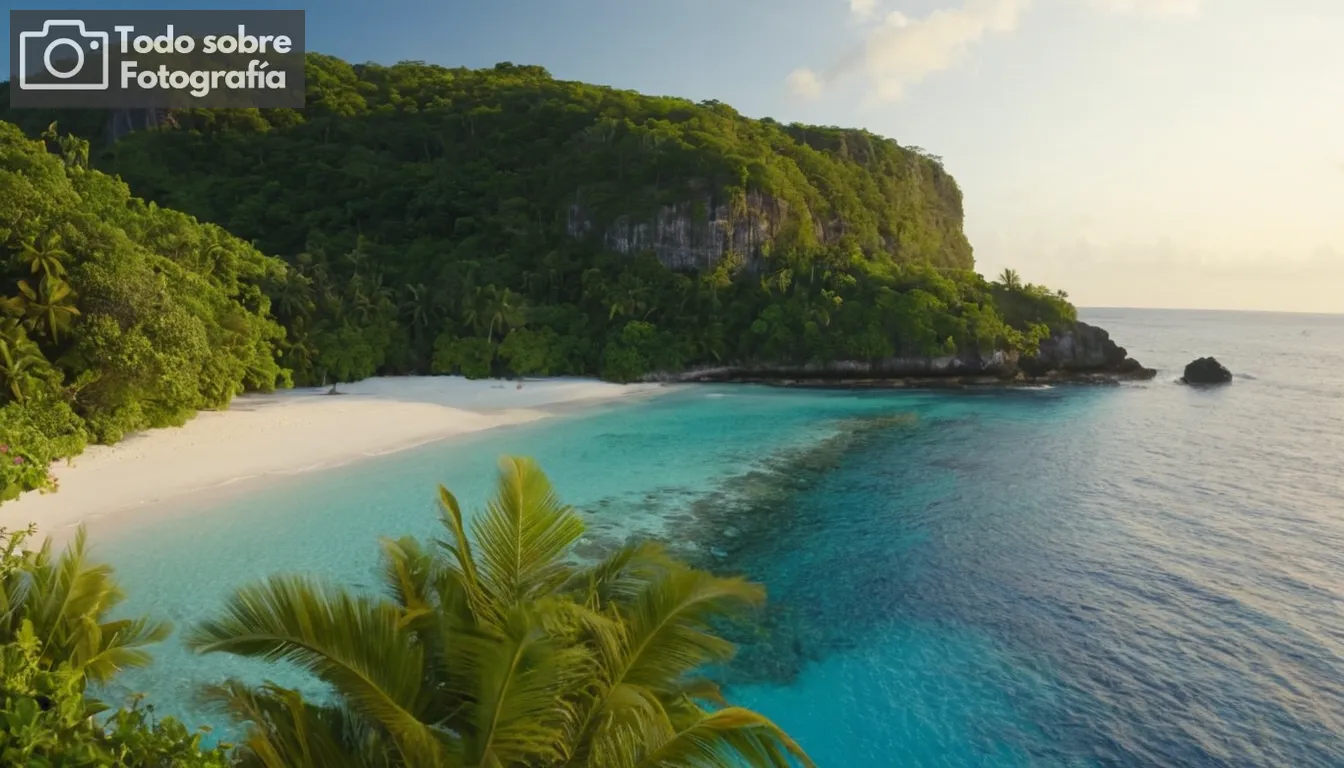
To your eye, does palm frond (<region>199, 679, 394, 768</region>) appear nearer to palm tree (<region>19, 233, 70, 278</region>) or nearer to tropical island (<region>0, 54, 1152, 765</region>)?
tropical island (<region>0, 54, 1152, 765</region>)

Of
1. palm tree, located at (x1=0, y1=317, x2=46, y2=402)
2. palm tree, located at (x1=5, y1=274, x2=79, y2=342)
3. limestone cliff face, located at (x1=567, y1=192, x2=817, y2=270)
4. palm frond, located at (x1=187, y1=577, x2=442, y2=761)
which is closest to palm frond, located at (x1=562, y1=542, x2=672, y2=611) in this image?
palm frond, located at (x1=187, y1=577, x2=442, y2=761)

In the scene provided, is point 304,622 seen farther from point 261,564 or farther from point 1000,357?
point 1000,357

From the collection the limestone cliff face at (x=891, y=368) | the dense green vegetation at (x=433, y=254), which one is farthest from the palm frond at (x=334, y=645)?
the limestone cliff face at (x=891, y=368)

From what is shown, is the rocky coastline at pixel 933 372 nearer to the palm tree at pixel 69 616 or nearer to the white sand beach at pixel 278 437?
the white sand beach at pixel 278 437

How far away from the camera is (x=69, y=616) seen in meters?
6.37

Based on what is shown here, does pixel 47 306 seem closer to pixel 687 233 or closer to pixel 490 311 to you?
pixel 490 311

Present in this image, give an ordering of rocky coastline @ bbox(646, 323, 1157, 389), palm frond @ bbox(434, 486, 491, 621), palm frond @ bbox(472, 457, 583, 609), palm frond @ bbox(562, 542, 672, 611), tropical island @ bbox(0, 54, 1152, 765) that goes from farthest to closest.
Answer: rocky coastline @ bbox(646, 323, 1157, 389), palm frond @ bbox(562, 542, 672, 611), palm frond @ bbox(472, 457, 583, 609), palm frond @ bbox(434, 486, 491, 621), tropical island @ bbox(0, 54, 1152, 765)

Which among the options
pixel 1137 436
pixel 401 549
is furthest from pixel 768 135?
pixel 401 549

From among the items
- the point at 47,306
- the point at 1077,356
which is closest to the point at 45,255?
the point at 47,306

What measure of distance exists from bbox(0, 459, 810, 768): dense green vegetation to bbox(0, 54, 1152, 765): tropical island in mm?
26

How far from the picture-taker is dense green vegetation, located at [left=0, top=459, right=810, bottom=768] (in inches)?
160

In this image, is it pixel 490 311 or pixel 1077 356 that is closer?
pixel 490 311

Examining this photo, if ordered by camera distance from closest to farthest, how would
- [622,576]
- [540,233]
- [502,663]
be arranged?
1. [502,663]
2. [622,576]
3. [540,233]

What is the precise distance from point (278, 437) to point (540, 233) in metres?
38.4
